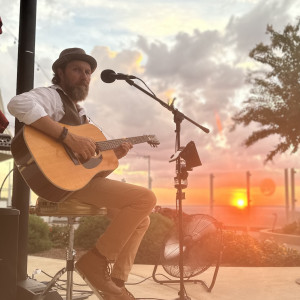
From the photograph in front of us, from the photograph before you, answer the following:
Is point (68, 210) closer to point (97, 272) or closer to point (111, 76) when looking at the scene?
point (97, 272)

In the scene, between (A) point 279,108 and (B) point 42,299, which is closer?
(B) point 42,299

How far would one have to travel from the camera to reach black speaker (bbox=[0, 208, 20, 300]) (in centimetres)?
372

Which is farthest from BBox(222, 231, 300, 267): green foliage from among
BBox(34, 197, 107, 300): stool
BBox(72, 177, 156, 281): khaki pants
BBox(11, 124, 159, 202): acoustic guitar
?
BBox(11, 124, 159, 202): acoustic guitar

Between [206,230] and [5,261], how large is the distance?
2.40 metres

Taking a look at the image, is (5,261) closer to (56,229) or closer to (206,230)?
(206,230)

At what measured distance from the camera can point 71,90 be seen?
12.9 feet

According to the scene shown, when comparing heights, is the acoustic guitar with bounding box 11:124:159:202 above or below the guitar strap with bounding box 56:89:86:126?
below

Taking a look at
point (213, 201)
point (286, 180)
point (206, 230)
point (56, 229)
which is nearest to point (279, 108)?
point (286, 180)

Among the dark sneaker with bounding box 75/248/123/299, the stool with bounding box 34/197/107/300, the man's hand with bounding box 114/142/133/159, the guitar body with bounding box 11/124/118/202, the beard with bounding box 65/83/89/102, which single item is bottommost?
the dark sneaker with bounding box 75/248/123/299

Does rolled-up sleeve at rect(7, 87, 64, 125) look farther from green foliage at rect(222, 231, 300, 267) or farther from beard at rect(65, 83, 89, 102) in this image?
green foliage at rect(222, 231, 300, 267)

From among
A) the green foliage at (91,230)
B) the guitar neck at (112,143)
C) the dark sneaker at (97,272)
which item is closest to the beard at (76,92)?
the guitar neck at (112,143)

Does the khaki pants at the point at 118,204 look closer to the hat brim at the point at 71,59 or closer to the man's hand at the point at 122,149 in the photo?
the man's hand at the point at 122,149

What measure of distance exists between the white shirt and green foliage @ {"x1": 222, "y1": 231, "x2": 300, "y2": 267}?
505cm

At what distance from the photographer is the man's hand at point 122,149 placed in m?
3.93
